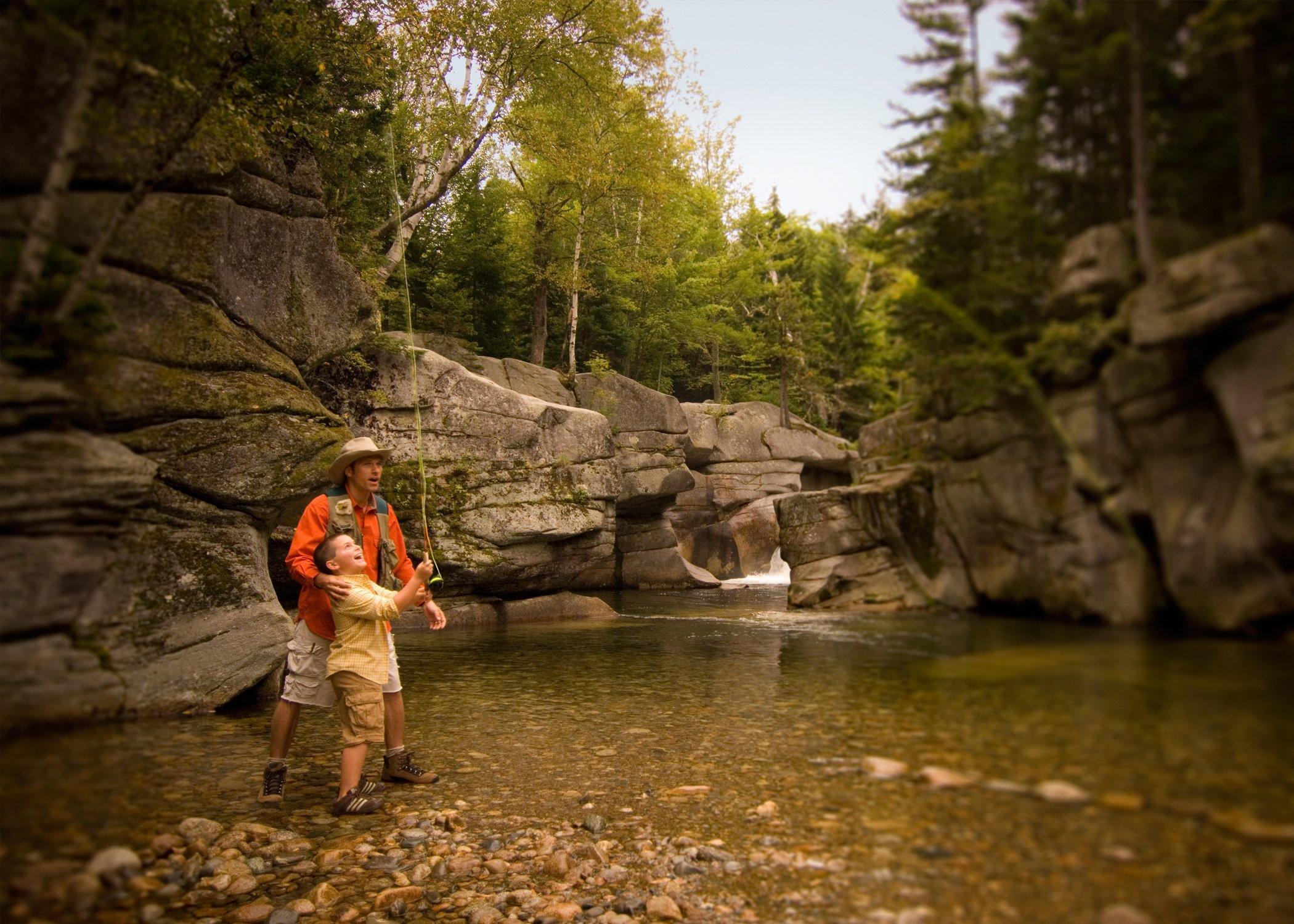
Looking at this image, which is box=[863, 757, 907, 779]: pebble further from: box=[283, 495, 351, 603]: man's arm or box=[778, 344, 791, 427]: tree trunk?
box=[283, 495, 351, 603]: man's arm

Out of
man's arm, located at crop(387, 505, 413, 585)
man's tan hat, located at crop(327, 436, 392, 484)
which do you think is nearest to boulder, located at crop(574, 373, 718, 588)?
man's arm, located at crop(387, 505, 413, 585)

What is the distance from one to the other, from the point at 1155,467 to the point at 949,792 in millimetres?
972

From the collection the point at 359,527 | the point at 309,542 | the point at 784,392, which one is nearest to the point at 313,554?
the point at 309,542

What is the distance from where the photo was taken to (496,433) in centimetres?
1526

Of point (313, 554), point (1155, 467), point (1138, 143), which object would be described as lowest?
point (313, 554)

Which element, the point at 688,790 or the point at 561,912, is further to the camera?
the point at 688,790

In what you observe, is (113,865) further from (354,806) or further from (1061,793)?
(354,806)

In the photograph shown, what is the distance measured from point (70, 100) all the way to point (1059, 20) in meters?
2.68

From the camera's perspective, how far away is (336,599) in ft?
14.7

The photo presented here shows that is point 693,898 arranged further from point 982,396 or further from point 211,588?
point 211,588

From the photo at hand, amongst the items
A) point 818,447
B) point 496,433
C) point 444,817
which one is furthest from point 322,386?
point 818,447

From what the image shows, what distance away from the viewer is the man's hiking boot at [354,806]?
435 centimetres

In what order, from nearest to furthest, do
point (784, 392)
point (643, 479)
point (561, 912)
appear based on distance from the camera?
point (784, 392) → point (561, 912) → point (643, 479)

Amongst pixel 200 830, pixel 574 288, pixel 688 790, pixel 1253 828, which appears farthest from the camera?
pixel 574 288
